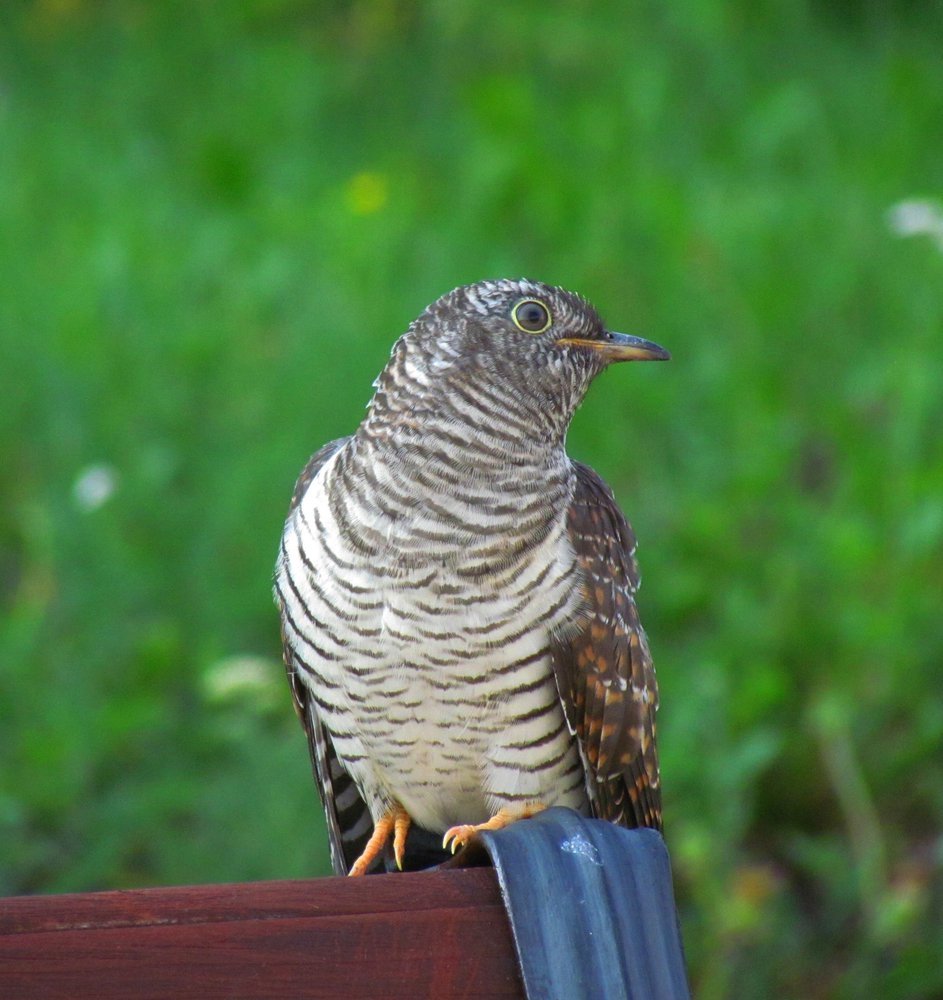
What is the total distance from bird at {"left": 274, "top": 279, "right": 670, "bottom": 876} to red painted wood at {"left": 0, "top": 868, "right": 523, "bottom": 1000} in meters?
0.59

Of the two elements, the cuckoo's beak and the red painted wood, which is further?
the cuckoo's beak

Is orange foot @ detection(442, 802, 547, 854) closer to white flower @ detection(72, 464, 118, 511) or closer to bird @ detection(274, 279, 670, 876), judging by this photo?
bird @ detection(274, 279, 670, 876)

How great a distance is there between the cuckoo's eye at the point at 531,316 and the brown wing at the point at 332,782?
0.41 metres

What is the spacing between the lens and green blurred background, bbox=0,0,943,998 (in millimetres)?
3803

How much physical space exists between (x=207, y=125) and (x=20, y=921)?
6287 mm

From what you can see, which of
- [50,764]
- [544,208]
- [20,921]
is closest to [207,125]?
[544,208]

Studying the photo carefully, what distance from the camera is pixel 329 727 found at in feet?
8.92

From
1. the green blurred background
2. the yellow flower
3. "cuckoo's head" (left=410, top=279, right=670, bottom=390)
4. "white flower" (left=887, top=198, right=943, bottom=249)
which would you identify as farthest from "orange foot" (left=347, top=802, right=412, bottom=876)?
the yellow flower

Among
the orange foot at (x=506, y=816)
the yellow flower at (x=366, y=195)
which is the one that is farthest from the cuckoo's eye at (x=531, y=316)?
the yellow flower at (x=366, y=195)

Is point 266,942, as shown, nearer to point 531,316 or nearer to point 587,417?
point 531,316

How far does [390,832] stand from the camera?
2.89 metres

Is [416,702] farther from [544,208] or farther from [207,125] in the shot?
[207,125]

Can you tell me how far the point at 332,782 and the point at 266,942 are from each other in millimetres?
1235

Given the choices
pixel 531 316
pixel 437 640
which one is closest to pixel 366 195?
pixel 531 316
